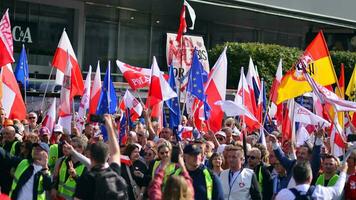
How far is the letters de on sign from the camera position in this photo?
3031 centimetres

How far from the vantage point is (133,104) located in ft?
59.6

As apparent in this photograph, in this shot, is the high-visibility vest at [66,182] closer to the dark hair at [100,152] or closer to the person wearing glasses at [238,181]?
the person wearing glasses at [238,181]

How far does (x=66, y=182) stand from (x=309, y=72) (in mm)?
6099

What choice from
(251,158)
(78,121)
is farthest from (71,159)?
(78,121)

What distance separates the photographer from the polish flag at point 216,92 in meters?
17.2

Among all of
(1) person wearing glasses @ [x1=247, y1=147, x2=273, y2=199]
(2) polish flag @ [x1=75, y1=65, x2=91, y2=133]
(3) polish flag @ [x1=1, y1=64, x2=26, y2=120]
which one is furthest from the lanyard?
(2) polish flag @ [x1=75, y1=65, x2=91, y2=133]

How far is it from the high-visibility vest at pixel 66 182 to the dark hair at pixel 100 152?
2416 mm

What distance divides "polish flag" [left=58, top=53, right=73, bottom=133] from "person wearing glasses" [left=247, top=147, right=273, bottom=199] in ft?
14.9

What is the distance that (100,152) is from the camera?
8.18m

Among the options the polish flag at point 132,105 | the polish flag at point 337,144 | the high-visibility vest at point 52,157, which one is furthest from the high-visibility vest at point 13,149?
the polish flag at point 132,105

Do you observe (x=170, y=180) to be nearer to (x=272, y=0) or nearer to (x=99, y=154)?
(x=99, y=154)

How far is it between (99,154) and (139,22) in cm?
2806

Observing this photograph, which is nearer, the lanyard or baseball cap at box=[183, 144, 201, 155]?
baseball cap at box=[183, 144, 201, 155]

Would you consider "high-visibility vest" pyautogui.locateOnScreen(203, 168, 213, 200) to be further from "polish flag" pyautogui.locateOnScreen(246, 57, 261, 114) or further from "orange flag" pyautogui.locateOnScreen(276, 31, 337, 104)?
"polish flag" pyautogui.locateOnScreen(246, 57, 261, 114)
